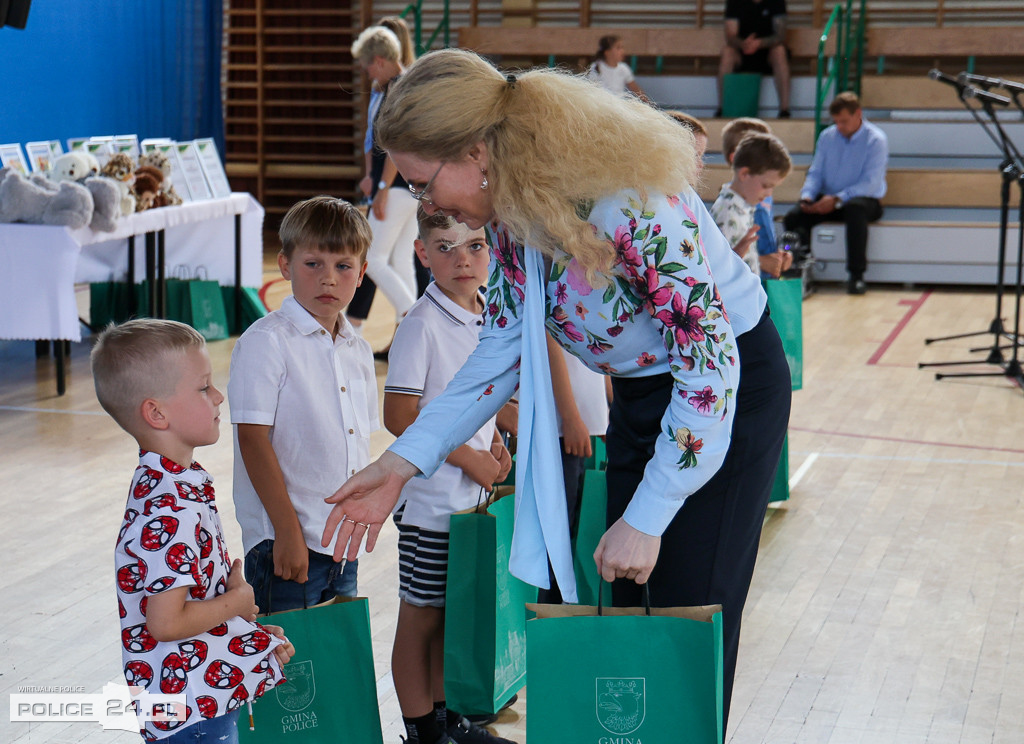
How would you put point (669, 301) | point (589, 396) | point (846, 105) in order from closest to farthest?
point (669, 301), point (589, 396), point (846, 105)

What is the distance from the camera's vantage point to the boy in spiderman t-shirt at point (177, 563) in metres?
1.51

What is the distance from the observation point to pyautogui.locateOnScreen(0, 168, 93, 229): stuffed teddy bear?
5.07 meters

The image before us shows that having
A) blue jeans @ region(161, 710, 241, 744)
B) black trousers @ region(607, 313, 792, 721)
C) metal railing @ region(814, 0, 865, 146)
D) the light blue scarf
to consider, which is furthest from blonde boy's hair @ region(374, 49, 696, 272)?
metal railing @ region(814, 0, 865, 146)

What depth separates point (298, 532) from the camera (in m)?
1.95

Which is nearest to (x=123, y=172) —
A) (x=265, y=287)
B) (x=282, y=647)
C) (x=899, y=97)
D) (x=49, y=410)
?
(x=49, y=410)

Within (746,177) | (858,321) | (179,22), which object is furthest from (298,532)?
(179,22)

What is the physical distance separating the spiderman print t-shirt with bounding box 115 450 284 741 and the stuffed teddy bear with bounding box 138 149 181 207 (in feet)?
16.0

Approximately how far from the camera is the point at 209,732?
1584 mm

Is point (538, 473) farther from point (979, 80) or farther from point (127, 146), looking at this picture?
point (127, 146)

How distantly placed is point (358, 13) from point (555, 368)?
36.9 ft

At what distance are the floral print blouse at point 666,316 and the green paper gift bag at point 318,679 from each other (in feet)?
1.70

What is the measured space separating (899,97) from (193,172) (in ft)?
21.3

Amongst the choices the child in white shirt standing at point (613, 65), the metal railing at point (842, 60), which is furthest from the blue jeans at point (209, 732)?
the child in white shirt standing at point (613, 65)

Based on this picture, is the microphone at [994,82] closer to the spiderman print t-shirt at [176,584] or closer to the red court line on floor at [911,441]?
the red court line on floor at [911,441]
